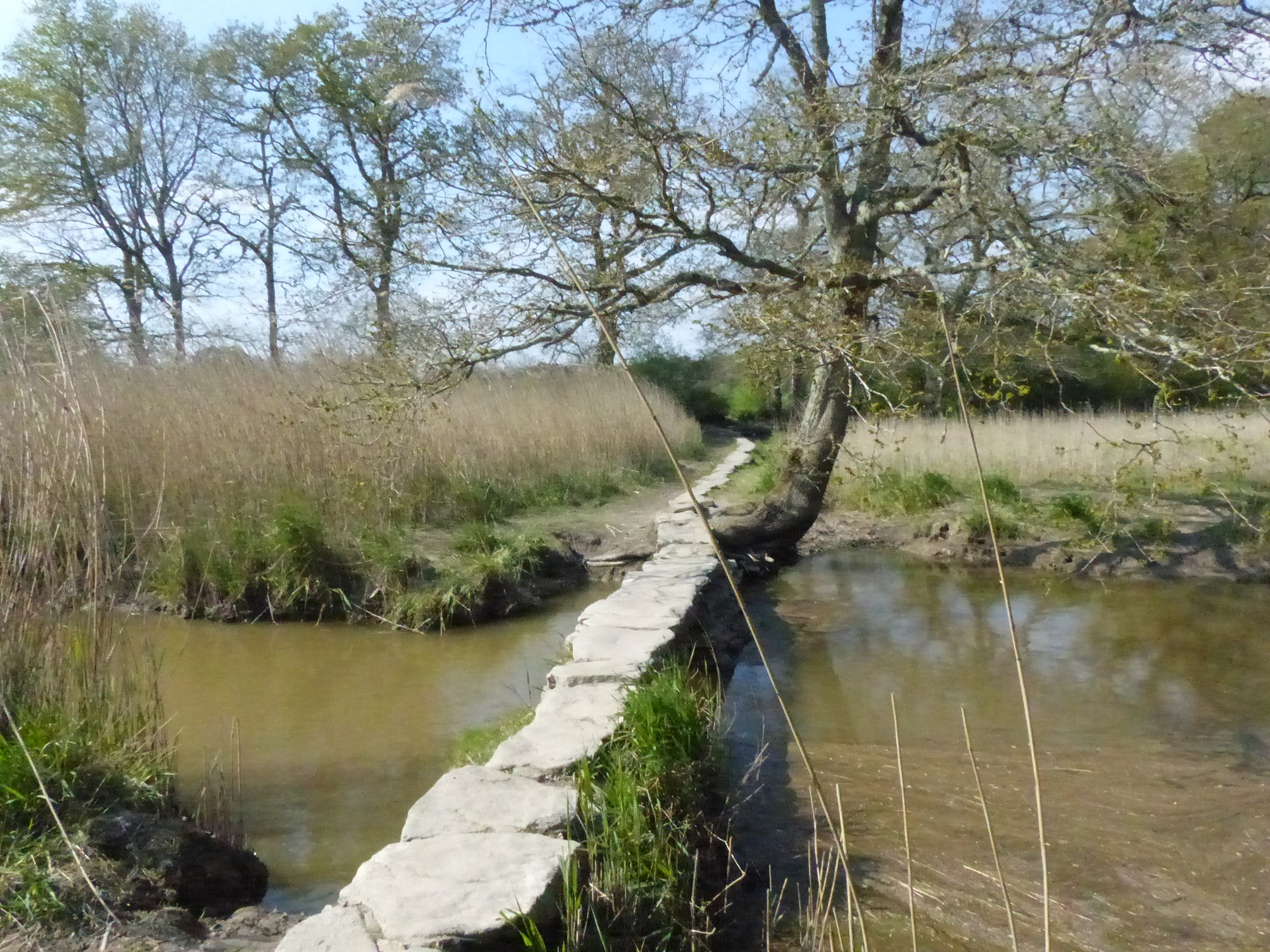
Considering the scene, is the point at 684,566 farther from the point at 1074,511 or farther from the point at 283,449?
the point at 1074,511

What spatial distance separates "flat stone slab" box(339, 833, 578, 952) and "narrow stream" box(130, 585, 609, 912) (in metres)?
0.77

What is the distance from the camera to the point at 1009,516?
853 centimetres

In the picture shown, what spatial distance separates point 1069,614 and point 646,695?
4.48 meters

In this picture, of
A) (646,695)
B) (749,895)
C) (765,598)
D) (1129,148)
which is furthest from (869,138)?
(749,895)

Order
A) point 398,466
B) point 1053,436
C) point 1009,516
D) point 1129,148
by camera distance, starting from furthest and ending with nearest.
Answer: point 1053,436, point 1009,516, point 398,466, point 1129,148

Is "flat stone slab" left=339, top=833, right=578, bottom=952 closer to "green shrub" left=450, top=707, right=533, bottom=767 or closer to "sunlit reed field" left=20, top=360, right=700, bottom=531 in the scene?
"green shrub" left=450, top=707, right=533, bottom=767

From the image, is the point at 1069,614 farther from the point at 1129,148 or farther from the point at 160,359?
the point at 160,359

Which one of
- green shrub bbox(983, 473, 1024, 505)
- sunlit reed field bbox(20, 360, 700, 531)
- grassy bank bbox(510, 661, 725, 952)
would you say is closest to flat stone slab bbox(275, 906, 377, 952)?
grassy bank bbox(510, 661, 725, 952)

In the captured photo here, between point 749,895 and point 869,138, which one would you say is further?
point 869,138

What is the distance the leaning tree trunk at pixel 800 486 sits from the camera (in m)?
7.42

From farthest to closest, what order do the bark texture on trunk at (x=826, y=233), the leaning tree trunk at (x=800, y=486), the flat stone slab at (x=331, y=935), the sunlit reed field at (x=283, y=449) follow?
the leaning tree trunk at (x=800, y=486)
the sunlit reed field at (x=283, y=449)
the bark texture on trunk at (x=826, y=233)
the flat stone slab at (x=331, y=935)

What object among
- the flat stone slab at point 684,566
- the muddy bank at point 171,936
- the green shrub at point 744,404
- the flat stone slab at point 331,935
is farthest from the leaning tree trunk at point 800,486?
the green shrub at point 744,404

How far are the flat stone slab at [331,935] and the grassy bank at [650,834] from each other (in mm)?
358

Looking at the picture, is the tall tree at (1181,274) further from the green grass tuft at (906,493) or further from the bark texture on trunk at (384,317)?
the bark texture on trunk at (384,317)
